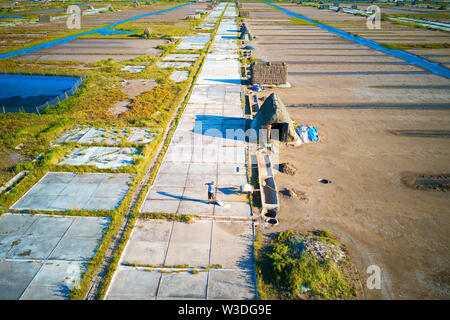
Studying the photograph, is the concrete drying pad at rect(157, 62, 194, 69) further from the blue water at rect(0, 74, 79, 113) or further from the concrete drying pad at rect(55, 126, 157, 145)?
the concrete drying pad at rect(55, 126, 157, 145)

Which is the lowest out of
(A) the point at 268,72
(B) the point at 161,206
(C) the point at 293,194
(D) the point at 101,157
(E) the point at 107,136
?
(B) the point at 161,206

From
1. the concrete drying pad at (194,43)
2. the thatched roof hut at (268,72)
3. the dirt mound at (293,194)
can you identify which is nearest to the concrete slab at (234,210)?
the dirt mound at (293,194)

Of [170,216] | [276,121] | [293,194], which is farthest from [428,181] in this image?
[170,216]

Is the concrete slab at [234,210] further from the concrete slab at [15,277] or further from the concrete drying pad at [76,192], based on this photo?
the concrete slab at [15,277]

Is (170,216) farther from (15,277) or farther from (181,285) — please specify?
(15,277)

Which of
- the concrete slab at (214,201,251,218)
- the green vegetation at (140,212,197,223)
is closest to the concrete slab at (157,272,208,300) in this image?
the green vegetation at (140,212,197,223)
